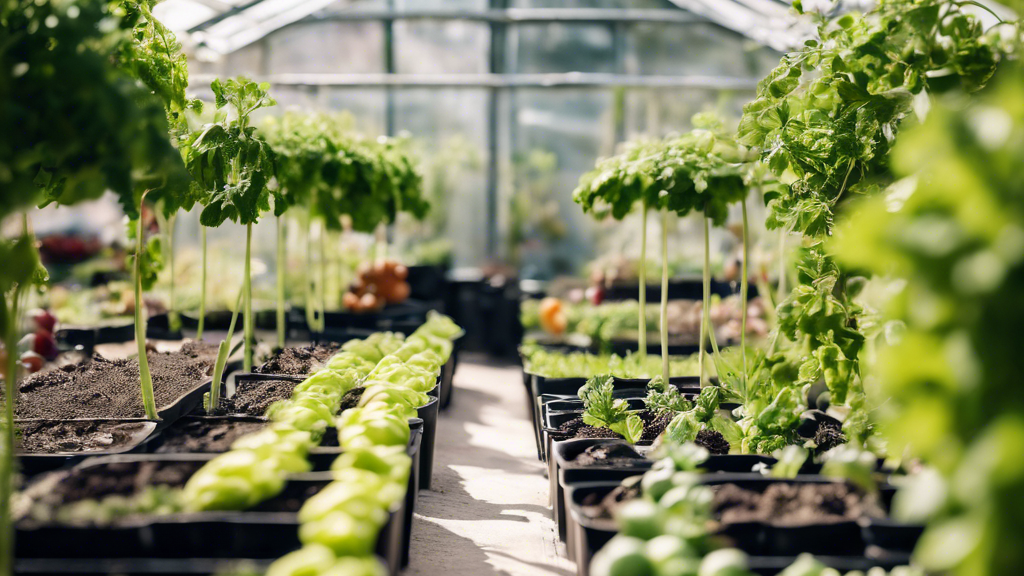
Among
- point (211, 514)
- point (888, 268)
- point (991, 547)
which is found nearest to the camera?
point (991, 547)

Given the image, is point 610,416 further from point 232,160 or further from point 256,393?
point 232,160

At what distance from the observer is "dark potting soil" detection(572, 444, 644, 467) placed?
6.33 feet

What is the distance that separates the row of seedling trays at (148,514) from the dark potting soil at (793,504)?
724 mm

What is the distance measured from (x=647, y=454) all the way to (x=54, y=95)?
1.65 metres

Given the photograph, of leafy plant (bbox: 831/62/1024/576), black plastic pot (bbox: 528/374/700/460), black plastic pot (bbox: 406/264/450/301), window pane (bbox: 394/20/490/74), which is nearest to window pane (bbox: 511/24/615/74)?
window pane (bbox: 394/20/490/74)

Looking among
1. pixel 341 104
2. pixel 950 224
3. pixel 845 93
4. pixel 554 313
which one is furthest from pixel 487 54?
pixel 950 224

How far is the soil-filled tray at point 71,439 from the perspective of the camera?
1818 millimetres

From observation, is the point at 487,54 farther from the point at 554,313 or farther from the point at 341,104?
the point at 554,313

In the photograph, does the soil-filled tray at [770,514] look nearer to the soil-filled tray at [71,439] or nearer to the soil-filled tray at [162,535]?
the soil-filled tray at [162,535]

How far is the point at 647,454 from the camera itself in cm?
212

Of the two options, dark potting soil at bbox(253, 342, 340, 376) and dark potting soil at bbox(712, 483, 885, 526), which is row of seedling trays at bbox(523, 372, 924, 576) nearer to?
dark potting soil at bbox(712, 483, 885, 526)

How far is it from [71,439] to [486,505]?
4.28 feet

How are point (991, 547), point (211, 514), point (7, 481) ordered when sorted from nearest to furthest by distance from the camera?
point (991, 547)
point (7, 481)
point (211, 514)

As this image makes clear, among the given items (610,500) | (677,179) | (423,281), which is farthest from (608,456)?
(423,281)
